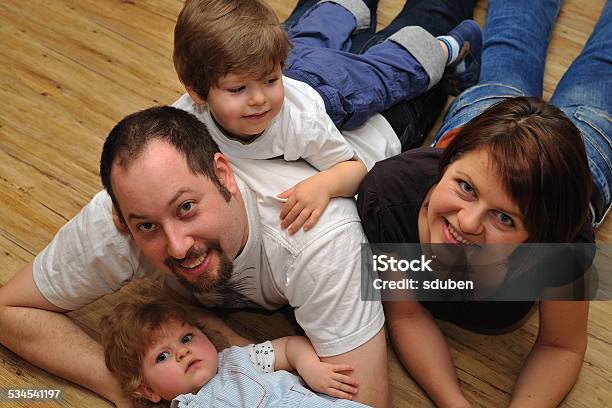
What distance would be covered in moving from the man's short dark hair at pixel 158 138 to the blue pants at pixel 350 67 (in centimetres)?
34

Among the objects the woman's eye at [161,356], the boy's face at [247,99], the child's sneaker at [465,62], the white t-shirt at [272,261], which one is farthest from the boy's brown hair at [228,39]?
the child's sneaker at [465,62]

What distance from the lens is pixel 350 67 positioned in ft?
5.27

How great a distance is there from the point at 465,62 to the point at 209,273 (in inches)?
35.9

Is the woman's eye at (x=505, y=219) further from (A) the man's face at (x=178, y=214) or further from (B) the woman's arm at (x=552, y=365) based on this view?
(A) the man's face at (x=178, y=214)

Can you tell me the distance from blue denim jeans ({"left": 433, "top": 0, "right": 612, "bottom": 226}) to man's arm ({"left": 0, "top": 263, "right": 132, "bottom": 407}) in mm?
902

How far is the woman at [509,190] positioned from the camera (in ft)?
3.66

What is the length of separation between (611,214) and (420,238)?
0.68 meters

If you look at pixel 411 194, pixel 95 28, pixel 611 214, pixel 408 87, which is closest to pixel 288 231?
pixel 411 194

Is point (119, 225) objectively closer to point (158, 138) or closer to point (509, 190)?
point (158, 138)

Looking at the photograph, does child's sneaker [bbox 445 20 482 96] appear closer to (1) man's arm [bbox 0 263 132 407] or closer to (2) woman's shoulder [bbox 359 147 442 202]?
(2) woman's shoulder [bbox 359 147 442 202]

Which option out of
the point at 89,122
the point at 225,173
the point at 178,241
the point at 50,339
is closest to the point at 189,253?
the point at 178,241

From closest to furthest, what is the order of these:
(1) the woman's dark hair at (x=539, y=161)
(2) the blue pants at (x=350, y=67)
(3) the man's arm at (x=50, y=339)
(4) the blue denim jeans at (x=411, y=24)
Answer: (1) the woman's dark hair at (x=539, y=161)
(3) the man's arm at (x=50, y=339)
(2) the blue pants at (x=350, y=67)
(4) the blue denim jeans at (x=411, y=24)

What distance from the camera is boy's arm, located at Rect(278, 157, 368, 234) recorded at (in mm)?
1294

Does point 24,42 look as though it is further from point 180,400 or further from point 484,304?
point 484,304
